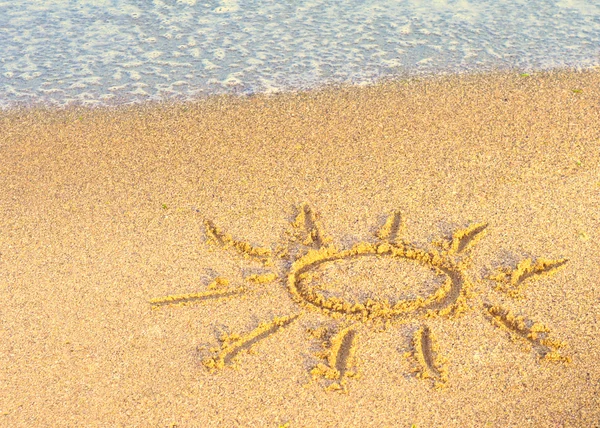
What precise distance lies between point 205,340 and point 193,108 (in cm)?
268

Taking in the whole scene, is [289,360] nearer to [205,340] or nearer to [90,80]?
[205,340]

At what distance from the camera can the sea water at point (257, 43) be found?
19.6 ft

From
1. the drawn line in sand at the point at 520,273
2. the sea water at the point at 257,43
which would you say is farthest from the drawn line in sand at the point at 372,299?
the sea water at the point at 257,43

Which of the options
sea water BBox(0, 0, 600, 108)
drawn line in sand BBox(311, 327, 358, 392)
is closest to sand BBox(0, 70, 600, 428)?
drawn line in sand BBox(311, 327, 358, 392)

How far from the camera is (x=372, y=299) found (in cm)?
342

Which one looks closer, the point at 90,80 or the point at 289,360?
the point at 289,360

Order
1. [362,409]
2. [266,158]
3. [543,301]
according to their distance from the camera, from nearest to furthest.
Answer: [362,409]
[543,301]
[266,158]

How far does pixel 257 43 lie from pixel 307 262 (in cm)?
366

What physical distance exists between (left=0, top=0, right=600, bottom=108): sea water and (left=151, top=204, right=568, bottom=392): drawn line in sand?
2.27 metres

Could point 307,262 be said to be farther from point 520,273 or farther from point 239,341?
point 520,273

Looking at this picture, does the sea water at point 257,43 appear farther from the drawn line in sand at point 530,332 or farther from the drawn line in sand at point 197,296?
the drawn line in sand at point 530,332

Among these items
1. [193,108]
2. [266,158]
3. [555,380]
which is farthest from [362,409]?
[193,108]

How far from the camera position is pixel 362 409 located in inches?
112

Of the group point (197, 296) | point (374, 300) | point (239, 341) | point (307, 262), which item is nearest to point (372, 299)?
point (374, 300)
